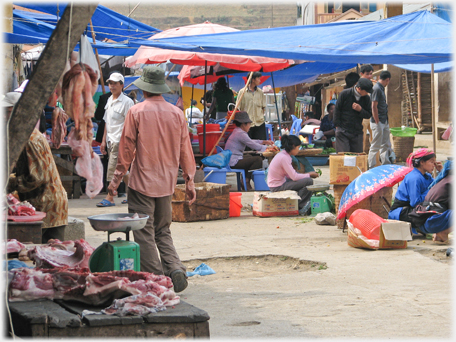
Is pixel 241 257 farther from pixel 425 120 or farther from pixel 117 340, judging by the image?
pixel 425 120

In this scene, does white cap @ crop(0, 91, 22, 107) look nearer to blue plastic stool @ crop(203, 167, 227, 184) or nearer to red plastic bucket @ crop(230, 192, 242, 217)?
red plastic bucket @ crop(230, 192, 242, 217)

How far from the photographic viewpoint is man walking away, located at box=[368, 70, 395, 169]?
1127 centimetres

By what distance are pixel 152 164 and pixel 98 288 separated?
1.77 m

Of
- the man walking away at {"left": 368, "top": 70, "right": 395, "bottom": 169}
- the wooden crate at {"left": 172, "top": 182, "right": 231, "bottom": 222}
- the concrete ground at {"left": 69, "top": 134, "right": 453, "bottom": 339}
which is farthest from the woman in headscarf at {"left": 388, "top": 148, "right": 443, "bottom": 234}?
the man walking away at {"left": 368, "top": 70, "right": 395, "bottom": 169}

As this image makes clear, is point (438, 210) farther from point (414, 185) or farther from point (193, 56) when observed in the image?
point (193, 56)

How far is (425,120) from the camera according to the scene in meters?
19.7

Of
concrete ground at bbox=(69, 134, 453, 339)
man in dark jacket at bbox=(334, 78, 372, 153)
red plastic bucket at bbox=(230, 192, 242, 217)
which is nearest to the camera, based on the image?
Result: concrete ground at bbox=(69, 134, 453, 339)

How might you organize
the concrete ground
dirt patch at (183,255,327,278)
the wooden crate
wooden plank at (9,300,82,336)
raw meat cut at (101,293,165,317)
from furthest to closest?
the wooden crate < dirt patch at (183,255,327,278) < the concrete ground < raw meat cut at (101,293,165,317) < wooden plank at (9,300,82,336)

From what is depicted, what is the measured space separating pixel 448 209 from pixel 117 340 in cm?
469

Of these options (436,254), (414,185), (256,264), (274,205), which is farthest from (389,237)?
(274,205)

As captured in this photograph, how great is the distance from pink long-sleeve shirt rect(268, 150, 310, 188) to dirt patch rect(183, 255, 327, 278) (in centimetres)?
278

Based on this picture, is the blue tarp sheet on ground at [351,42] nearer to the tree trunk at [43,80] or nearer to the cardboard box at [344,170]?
the cardboard box at [344,170]

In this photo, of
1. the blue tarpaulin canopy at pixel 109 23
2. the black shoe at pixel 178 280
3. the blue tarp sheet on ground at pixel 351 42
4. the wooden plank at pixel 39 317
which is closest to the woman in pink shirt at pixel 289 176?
the blue tarp sheet on ground at pixel 351 42

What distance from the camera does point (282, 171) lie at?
9.55 metres
